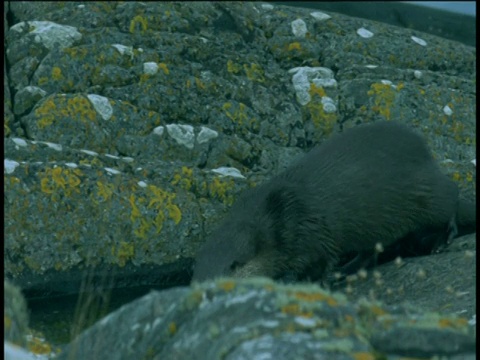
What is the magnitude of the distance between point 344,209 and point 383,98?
5.67ft

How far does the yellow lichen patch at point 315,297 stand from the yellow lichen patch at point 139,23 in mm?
4771

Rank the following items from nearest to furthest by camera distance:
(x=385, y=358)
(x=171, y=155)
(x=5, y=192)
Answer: (x=385, y=358)
(x=5, y=192)
(x=171, y=155)

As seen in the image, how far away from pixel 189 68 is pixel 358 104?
1.40 m

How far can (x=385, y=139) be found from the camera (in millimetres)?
7086

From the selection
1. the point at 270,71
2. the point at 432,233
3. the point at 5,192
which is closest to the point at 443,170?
the point at 432,233

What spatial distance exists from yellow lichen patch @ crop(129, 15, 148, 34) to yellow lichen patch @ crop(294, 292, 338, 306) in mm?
4771

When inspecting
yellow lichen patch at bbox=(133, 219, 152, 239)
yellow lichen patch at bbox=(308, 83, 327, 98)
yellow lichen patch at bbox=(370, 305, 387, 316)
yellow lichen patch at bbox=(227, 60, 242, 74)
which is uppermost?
yellow lichen patch at bbox=(370, 305, 387, 316)

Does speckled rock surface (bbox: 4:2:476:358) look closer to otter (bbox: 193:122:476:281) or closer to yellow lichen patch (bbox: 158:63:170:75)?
yellow lichen patch (bbox: 158:63:170:75)

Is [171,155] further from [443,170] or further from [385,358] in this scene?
[385,358]

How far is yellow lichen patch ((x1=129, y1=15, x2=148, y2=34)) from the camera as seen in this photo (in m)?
8.25

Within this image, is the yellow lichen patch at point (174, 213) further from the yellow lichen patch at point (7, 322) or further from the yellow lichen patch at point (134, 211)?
the yellow lichen patch at point (7, 322)

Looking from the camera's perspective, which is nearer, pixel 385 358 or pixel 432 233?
pixel 385 358

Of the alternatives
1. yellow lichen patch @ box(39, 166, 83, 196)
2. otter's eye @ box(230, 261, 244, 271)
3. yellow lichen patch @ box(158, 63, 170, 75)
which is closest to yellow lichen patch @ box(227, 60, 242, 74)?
yellow lichen patch @ box(158, 63, 170, 75)

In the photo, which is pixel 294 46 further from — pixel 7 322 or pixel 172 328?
pixel 172 328
